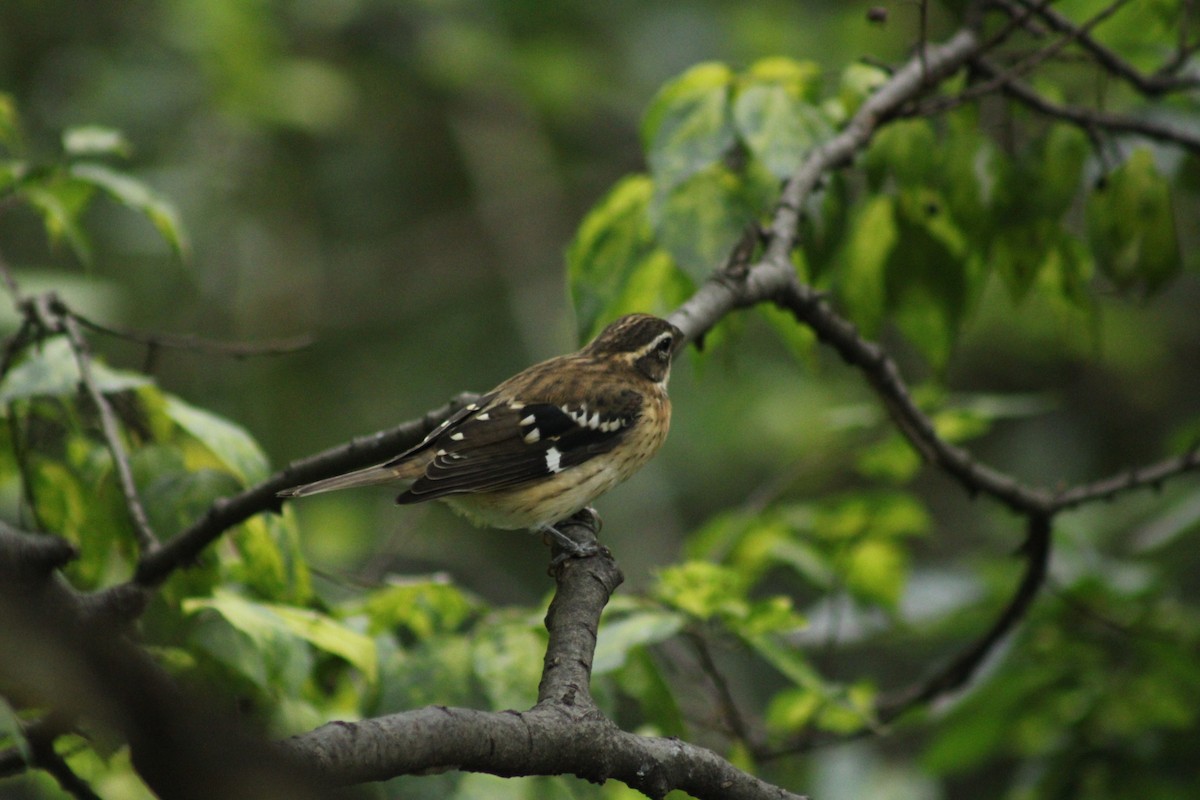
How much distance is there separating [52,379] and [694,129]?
78.9 inches

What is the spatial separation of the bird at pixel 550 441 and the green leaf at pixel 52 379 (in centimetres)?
93

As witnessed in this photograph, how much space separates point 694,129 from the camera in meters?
3.82

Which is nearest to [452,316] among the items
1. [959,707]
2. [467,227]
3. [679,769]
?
[467,227]

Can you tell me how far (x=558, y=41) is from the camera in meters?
10.3

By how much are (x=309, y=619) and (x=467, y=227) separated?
8.15 meters

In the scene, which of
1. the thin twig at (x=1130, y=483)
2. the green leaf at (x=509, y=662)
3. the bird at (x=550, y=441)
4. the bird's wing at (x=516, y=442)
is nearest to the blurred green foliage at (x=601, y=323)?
the green leaf at (x=509, y=662)

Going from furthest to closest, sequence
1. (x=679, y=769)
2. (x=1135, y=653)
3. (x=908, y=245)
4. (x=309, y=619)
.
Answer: (x=1135, y=653), (x=908, y=245), (x=309, y=619), (x=679, y=769)

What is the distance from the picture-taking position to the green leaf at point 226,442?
3074 millimetres

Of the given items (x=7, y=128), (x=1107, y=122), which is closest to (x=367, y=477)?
(x=7, y=128)

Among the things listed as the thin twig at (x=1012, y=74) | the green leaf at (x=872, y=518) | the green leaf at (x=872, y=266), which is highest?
the thin twig at (x=1012, y=74)

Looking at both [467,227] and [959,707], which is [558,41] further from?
[959,707]

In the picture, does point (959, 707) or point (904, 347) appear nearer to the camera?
point (959, 707)

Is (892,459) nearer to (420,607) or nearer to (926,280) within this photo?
(926,280)

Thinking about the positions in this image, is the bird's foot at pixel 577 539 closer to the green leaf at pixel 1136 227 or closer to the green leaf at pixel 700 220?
the green leaf at pixel 700 220
